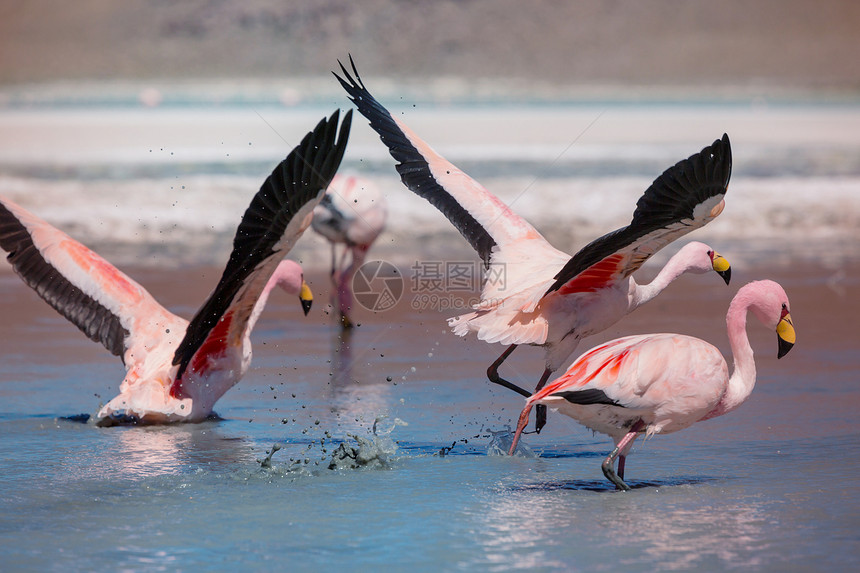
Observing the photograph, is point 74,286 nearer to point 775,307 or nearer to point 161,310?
point 161,310

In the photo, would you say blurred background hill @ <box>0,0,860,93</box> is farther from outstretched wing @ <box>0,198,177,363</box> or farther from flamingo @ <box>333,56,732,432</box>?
outstretched wing @ <box>0,198,177,363</box>

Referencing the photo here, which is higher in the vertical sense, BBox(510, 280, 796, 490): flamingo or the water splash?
BBox(510, 280, 796, 490): flamingo

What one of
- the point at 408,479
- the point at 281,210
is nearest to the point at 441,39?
the point at 408,479

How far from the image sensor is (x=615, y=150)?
27.5 meters

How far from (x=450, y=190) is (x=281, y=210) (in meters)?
2.56

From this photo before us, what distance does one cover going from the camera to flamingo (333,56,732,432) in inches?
216

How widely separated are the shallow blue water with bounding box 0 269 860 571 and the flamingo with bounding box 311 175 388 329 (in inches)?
81.6

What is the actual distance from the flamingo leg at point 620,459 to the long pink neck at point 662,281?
1439mm

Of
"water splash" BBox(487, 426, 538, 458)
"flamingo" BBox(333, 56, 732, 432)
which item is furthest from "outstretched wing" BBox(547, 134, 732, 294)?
"water splash" BBox(487, 426, 538, 458)

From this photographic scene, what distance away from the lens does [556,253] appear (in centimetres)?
740

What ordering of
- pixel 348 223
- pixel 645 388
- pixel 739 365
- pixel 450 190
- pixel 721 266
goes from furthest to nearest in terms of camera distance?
pixel 348 223, pixel 450 190, pixel 721 266, pixel 739 365, pixel 645 388

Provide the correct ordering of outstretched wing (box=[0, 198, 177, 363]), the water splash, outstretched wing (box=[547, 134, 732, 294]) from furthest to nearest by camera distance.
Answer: outstretched wing (box=[0, 198, 177, 363]) < the water splash < outstretched wing (box=[547, 134, 732, 294])

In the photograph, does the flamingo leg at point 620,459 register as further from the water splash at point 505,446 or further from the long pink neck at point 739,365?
the water splash at point 505,446

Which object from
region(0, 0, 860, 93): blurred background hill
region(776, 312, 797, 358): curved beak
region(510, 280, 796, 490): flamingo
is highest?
region(0, 0, 860, 93): blurred background hill
